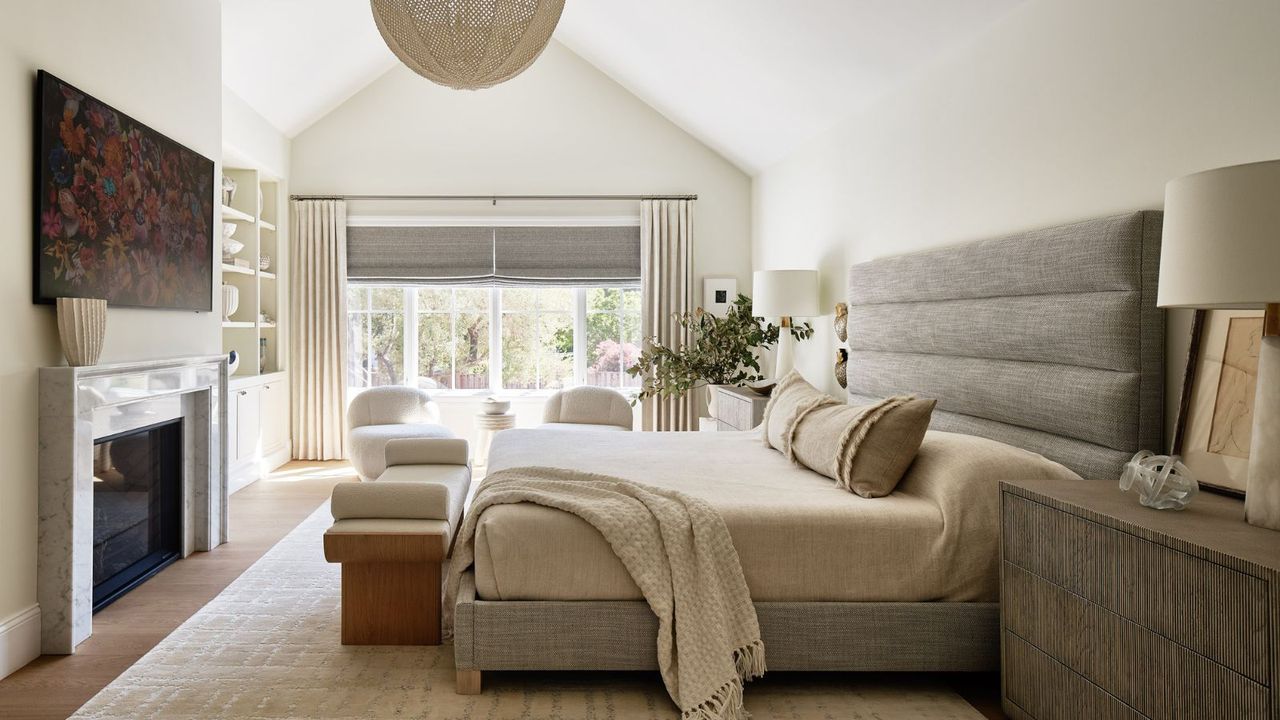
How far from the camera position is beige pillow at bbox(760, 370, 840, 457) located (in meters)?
3.38

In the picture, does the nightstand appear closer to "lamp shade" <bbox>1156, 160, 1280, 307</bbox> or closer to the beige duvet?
the beige duvet

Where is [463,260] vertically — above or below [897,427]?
above

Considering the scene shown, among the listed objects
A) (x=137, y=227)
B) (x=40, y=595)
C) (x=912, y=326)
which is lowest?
(x=40, y=595)

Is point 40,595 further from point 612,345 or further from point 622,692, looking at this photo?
point 612,345

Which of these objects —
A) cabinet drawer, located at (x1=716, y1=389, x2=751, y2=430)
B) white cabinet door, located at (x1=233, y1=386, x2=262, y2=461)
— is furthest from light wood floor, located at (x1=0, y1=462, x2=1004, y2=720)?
cabinet drawer, located at (x1=716, y1=389, x2=751, y2=430)

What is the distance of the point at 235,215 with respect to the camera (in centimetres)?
559

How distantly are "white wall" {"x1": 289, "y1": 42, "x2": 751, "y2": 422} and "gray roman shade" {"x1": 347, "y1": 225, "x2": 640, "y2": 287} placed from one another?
0.66 ft

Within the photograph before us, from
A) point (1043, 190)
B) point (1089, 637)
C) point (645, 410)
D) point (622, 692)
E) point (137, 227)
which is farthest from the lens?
point (645, 410)

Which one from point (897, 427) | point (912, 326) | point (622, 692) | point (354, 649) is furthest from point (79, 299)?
point (912, 326)

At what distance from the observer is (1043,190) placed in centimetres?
282

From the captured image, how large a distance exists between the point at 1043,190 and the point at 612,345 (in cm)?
432

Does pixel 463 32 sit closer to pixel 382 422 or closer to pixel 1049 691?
pixel 1049 691

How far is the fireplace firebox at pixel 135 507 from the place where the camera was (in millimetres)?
3238

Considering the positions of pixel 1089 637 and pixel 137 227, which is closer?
pixel 1089 637
